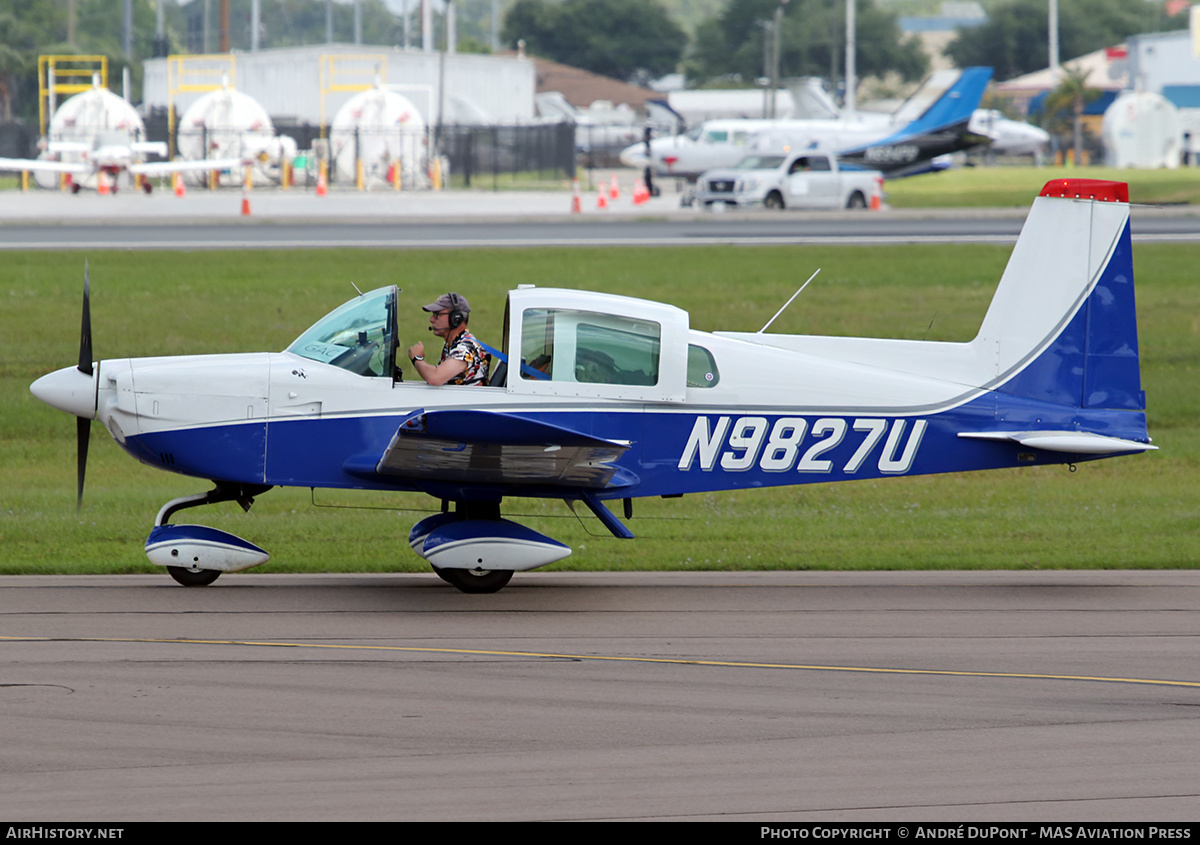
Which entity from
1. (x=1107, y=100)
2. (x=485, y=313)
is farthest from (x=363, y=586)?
(x=1107, y=100)

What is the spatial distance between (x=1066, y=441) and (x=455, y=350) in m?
3.93

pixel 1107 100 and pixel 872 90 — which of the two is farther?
pixel 872 90

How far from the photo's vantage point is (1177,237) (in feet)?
98.5

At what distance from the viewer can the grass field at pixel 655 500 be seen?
10367 mm

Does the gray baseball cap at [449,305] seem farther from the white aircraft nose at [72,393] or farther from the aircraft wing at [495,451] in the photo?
the white aircraft nose at [72,393]

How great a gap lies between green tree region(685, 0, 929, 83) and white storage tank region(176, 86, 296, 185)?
7234 cm

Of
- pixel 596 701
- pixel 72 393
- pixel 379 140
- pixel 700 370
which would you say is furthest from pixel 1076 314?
pixel 379 140

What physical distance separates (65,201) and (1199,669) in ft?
141

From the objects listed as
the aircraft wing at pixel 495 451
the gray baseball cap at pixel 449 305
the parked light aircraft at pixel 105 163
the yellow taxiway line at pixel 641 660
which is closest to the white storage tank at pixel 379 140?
the parked light aircraft at pixel 105 163

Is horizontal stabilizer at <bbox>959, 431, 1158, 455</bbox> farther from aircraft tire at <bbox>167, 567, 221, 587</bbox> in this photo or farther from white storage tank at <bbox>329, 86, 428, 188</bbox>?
white storage tank at <bbox>329, 86, 428, 188</bbox>

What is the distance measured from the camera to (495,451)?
8.14 metres

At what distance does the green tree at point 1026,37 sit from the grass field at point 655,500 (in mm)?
113172

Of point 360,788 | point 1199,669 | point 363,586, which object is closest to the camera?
point 360,788
